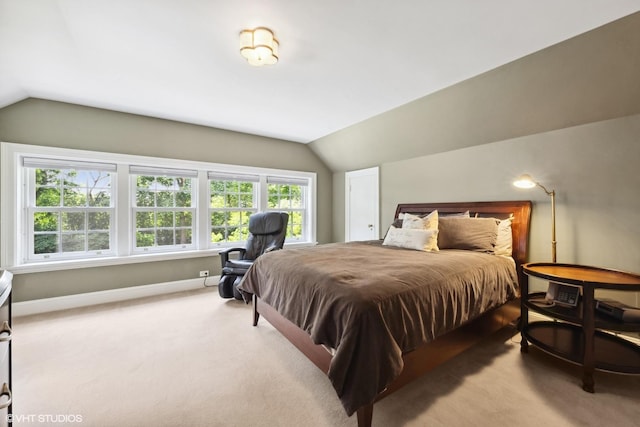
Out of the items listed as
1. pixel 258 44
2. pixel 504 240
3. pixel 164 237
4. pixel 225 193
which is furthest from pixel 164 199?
pixel 504 240

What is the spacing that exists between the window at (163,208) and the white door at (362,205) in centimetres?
266

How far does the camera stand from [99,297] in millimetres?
3271

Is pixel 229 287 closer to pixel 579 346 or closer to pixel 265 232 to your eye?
pixel 265 232

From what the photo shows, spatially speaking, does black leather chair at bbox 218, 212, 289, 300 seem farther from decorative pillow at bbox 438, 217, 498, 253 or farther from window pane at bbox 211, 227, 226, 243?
decorative pillow at bbox 438, 217, 498, 253

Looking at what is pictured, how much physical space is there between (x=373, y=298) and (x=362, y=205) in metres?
3.48

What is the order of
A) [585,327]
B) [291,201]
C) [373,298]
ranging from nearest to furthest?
[373,298], [585,327], [291,201]

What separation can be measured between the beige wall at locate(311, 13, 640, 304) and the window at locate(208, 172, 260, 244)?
2357 millimetres

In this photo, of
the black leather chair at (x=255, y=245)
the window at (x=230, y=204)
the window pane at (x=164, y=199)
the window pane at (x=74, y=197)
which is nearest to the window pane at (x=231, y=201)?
the window at (x=230, y=204)

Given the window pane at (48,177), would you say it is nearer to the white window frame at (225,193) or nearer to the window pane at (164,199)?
the window pane at (164,199)

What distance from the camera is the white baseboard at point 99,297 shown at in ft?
9.62

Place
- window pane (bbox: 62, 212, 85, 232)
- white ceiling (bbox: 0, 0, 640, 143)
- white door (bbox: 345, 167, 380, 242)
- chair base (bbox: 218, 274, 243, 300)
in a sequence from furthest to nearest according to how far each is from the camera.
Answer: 1. white door (bbox: 345, 167, 380, 242)
2. chair base (bbox: 218, 274, 243, 300)
3. window pane (bbox: 62, 212, 85, 232)
4. white ceiling (bbox: 0, 0, 640, 143)

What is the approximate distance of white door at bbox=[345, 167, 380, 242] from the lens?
4.60 m

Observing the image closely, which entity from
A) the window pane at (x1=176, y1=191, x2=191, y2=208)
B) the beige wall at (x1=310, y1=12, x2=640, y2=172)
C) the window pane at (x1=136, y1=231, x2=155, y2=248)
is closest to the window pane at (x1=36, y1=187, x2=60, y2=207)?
the window pane at (x1=136, y1=231, x2=155, y2=248)

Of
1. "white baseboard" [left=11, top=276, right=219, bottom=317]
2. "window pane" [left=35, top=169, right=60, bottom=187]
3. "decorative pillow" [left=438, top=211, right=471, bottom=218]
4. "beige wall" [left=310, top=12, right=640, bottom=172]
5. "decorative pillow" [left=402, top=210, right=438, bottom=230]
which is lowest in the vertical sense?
"white baseboard" [left=11, top=276, right=219, bottom=317]
